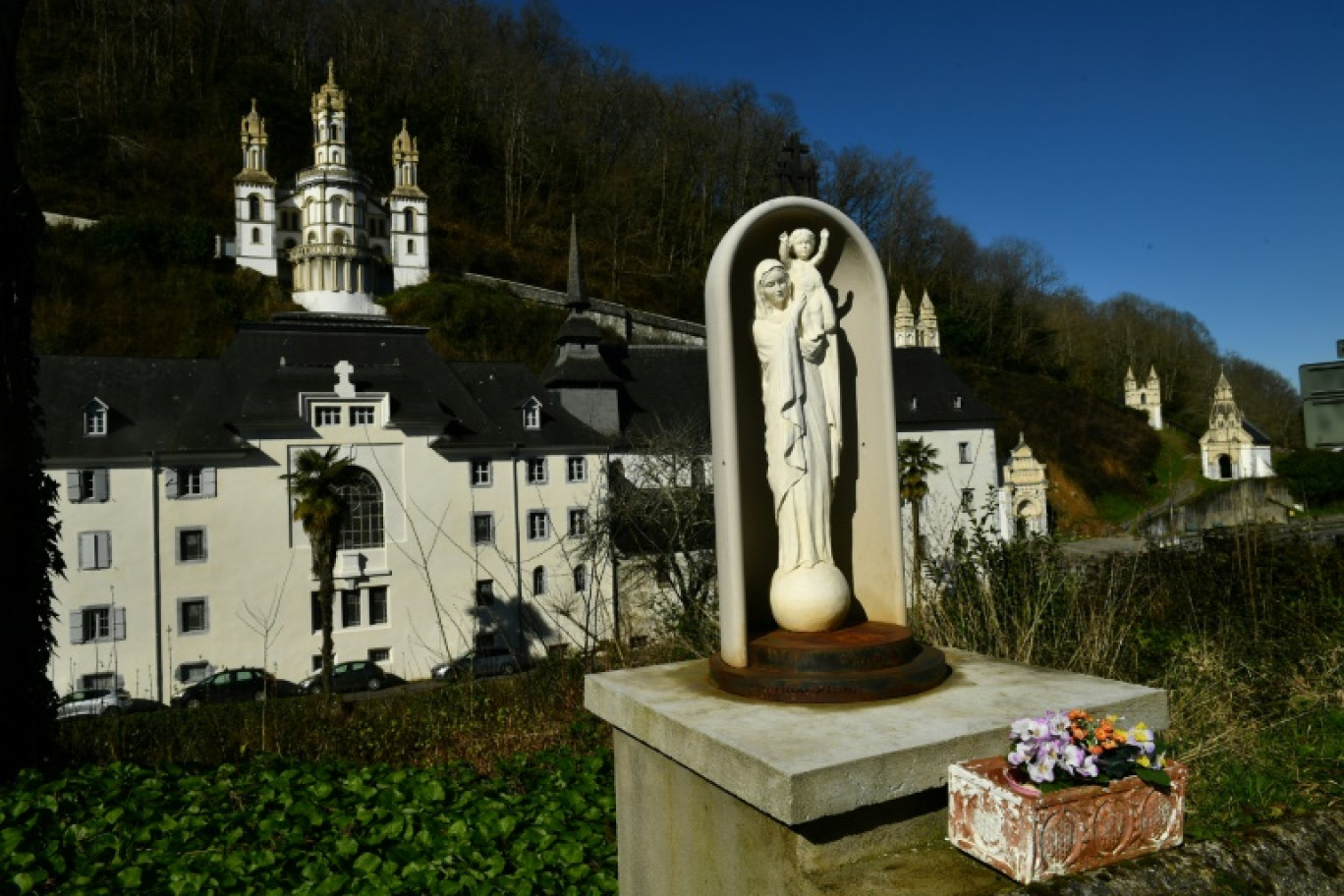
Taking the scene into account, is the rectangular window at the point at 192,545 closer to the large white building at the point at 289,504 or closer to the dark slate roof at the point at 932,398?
the large white building at the point at 289,504

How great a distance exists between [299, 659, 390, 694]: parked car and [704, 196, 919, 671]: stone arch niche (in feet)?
82.8

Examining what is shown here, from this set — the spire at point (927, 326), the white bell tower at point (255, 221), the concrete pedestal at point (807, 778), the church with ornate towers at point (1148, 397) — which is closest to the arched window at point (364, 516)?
the concrete pedestal at point (807, 778)

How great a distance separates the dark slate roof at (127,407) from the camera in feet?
87.6

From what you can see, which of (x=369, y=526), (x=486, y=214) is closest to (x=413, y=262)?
(x=486, y=214)

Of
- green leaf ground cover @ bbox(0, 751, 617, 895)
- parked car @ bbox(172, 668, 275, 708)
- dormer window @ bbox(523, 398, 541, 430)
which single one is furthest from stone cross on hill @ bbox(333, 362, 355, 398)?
green leaf ground cover @ bbox(0, 751, 617, 895)

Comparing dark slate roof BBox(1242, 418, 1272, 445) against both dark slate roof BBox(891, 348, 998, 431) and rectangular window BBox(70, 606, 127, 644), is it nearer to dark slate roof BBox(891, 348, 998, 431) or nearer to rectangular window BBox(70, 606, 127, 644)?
dark slate roof BBox(891, 348, 998, 431)

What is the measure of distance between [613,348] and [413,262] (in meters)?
23.4

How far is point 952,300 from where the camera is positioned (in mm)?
72438

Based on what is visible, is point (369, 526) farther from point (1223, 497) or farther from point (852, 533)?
point (1223, 497)

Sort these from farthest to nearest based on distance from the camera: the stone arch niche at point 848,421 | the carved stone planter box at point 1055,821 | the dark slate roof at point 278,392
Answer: the dark slate roof at point 278,392 < the stone arch niche at point 848,421 < the carved stone planter box at point 1055,821

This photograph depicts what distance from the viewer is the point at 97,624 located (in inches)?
1022

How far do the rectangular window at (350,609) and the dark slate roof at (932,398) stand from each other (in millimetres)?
26108

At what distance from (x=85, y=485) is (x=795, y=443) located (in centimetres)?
2867

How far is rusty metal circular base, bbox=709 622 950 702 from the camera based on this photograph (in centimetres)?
380
